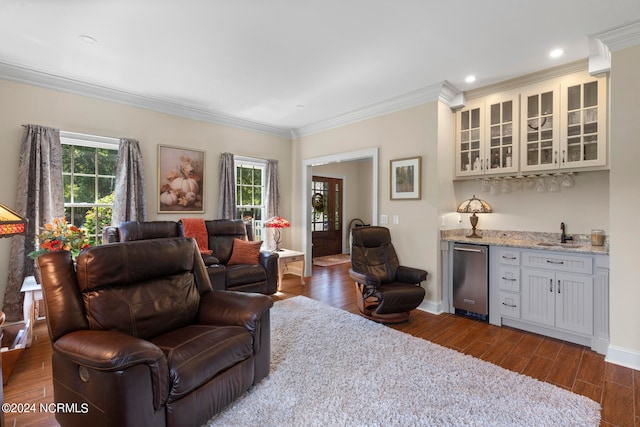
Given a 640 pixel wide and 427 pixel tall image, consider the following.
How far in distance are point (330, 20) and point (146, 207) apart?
3.41m

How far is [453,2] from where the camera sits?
7.38 feet

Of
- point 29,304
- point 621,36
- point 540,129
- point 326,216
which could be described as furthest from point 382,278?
point 326,216

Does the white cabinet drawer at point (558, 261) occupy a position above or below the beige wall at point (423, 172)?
below

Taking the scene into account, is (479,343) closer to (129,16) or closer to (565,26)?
(565,26)

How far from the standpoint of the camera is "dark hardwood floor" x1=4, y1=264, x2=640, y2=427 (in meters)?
2.05

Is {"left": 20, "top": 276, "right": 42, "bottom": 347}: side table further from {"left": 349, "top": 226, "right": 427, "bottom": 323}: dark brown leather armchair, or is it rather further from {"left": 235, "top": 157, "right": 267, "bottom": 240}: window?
{"left": 349, "top": 226, "right": 427, "bottom": 323}: dark brown leather armchair

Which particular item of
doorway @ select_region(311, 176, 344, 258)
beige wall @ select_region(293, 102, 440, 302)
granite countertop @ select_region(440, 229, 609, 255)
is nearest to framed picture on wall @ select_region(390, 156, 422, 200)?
beige wall @ select_region(293, 102, 440, 302)

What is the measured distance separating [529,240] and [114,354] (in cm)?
422

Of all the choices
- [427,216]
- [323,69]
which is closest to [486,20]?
[323,69]

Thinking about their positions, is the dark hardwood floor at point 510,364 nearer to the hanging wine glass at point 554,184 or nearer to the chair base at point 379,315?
the chair base at point 379,315

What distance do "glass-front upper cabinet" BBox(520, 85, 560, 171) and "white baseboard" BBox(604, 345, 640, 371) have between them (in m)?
1.81

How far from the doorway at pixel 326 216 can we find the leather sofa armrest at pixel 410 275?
12.9 ft

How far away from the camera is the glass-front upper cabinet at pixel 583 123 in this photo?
3.04 meters

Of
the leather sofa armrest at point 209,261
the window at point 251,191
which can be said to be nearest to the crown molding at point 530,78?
the window at point 251,191
